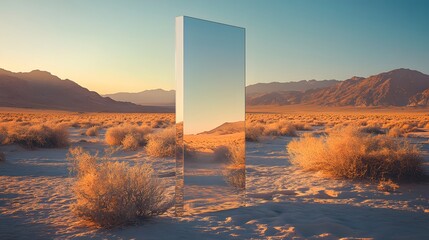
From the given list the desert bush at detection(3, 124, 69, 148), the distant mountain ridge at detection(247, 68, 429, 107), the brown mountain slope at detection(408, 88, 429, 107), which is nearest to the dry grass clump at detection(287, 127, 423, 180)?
the desert bush at detection(3, 124, 69, 148)

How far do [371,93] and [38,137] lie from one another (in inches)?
5010

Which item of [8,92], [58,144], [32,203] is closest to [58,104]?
[8,92]

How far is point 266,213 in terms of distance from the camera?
6.26 meters

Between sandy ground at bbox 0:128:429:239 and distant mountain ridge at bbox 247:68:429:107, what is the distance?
121625 mm

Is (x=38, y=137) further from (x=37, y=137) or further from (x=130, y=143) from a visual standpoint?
(x=130, y=143)

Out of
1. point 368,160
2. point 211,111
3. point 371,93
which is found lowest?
point 368,160

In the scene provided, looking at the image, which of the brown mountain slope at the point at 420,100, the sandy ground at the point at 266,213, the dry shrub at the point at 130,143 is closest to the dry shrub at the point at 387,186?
the sandy ground at the point at 266,213

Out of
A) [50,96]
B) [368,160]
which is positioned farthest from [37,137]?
[50,96]

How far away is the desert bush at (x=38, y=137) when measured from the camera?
15.2 metres

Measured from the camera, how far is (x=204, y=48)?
6.30 meters

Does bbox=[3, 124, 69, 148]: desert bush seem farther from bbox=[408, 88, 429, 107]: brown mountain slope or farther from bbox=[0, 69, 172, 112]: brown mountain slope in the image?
bbox=[408, 88, 429, 107]: brown mountain slope

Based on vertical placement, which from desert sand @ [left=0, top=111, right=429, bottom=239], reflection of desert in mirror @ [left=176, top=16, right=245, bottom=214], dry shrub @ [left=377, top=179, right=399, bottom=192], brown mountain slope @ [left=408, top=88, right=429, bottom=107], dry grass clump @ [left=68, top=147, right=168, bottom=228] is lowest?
desert sand @ [left=0, top=111, right=429, bottom=239]

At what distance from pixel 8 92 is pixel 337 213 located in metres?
135

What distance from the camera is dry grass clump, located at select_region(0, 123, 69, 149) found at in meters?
15.2
